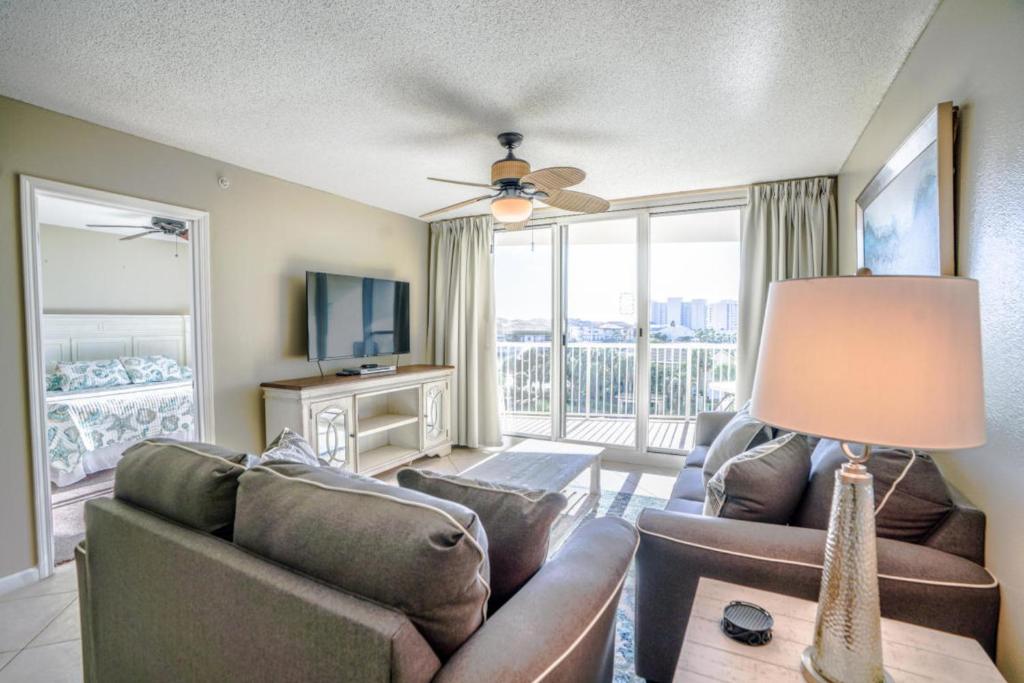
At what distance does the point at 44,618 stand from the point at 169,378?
11.7ft

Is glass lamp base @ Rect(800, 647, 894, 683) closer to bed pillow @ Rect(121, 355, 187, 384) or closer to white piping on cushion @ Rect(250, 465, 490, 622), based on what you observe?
white piping on cushion @ Rect(250, 465, 490, 622)

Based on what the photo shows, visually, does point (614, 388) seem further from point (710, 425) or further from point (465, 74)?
point (465, 74)

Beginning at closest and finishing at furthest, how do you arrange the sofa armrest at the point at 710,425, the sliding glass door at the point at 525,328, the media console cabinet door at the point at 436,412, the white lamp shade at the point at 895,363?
the white lamp shade at the point at 895,363, the sofa armrest at the point at 710,425, the media console cabinet door at the point at 436,412, the sliding glass door at the point at 525,328

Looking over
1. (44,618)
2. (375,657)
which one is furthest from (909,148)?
(44,618)

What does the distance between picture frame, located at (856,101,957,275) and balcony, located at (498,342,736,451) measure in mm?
2031

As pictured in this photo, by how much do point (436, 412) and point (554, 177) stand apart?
8.62 feet

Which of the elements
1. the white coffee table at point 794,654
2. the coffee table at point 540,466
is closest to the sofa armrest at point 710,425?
the coffee table at point 540,466

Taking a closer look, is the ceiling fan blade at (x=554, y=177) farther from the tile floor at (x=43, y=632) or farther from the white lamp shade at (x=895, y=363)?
the tile floor at (x=43, y=632)

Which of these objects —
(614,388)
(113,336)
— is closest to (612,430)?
(614,388)

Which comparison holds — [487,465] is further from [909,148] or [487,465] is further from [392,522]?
[909,148]

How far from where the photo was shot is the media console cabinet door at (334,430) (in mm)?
3215

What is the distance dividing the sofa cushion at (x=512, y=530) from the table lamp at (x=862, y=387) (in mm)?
545

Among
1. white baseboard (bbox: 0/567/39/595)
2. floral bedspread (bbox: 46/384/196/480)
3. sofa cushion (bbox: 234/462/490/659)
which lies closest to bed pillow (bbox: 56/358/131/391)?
floral bedspread (bbox: 46/384/196/480)

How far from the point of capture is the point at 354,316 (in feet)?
12.5
